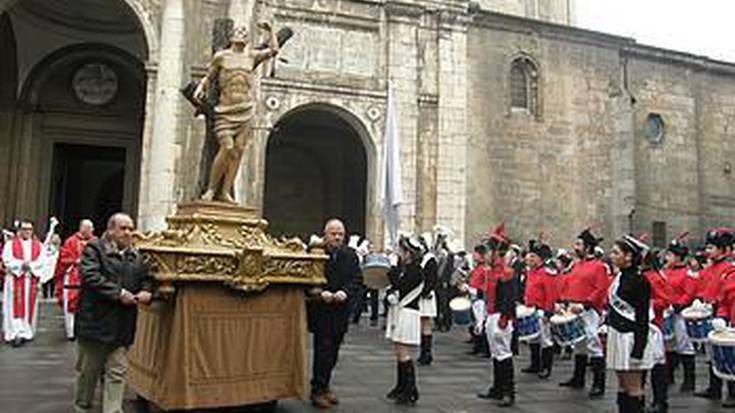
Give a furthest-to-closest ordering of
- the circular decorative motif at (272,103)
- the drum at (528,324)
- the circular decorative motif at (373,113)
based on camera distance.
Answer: the circular decorative motif at (373,113) < the circular decorative motif at (272,103) < the drum at (528,324)

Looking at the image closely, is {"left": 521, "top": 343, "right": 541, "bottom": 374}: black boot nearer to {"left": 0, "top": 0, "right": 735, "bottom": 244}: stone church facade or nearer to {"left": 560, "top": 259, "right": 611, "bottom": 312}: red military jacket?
{"left": 560, "top": 259, "right": 611, "bottom": 312}: red military jacket

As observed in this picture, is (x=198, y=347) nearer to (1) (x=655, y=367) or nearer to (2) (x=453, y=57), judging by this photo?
(1) (x=655, y=367)

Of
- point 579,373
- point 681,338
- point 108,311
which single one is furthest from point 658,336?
point 108,311

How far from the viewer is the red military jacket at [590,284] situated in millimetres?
9109

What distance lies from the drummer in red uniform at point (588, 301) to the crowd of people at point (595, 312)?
14 millimetres

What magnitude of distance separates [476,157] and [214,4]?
8.68 m

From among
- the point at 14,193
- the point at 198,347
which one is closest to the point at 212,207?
the point at 198,347

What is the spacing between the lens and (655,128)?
79.3 ft

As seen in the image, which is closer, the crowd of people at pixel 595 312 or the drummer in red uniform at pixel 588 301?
the crowd of people at pixel 595 312

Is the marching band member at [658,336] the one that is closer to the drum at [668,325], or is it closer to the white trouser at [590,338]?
the drum at [668,325]

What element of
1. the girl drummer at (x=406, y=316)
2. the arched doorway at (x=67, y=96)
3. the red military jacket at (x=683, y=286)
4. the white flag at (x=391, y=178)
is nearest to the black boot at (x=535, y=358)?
the red military jacket at (x=683, y=286)

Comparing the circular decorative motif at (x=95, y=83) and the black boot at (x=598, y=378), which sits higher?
the circular decorative motif at (x=95, y=83)

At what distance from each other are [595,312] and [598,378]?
90 cm

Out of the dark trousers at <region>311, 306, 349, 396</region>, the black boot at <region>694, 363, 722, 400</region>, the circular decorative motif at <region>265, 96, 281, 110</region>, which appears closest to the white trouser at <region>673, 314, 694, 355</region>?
the black boot at <region>694, 363, 722, 400</region>
